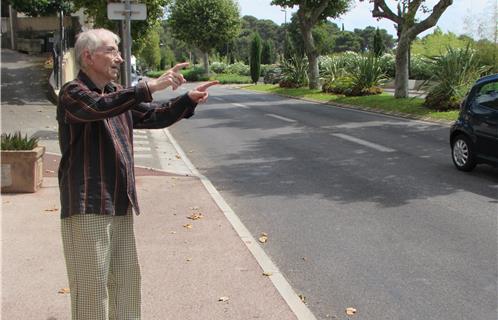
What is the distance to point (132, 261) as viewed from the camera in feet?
10.7

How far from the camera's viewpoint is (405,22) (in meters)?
22.8

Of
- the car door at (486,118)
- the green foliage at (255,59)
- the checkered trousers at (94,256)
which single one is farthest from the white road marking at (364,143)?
the green foliage at (255,59)

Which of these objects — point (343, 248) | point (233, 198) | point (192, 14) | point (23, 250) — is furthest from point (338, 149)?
point (192, 14)

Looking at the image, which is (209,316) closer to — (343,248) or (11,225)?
(343,248)

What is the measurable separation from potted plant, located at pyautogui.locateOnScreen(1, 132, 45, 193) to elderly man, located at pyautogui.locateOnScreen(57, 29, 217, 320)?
5170 millimetres

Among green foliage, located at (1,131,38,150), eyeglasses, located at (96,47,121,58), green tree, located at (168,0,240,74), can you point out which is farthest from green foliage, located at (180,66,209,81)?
eyeglasses, located at (96,47,121,58)

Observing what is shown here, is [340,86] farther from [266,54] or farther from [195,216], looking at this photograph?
[266,54]

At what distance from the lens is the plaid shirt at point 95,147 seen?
2.79 m

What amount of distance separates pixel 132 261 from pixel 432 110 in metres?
18.1

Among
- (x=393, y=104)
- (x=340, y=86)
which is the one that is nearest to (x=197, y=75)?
(x=340, y=86)

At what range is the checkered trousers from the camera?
2.97 meters

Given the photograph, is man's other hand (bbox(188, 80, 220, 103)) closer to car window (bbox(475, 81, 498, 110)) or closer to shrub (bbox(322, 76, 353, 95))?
car window (bbox(475, 81, 498, 110))

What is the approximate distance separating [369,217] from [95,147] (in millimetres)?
4576

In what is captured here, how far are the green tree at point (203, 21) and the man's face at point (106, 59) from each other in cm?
6438
